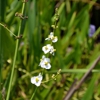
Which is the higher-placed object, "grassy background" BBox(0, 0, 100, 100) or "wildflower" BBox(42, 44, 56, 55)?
"grassy background" BBox(0, 0, 100, 100)

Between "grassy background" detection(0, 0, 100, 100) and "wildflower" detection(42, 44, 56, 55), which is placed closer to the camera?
"wildflower" detection(42, 44, 56, 55)

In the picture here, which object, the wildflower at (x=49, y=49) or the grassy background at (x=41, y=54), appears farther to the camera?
the grassy background at (x=41, y=54)

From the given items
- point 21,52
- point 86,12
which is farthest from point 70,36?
point 21,52

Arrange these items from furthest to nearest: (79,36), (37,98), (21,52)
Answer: (79,36), (21,52), (37,98)

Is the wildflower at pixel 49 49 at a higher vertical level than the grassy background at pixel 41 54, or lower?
lower

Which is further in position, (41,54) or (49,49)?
(41,54)

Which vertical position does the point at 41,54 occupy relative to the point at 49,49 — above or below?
above

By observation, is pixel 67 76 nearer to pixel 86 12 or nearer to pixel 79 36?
pixel 79 36

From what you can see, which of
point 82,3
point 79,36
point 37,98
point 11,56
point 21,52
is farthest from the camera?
point 82,3
